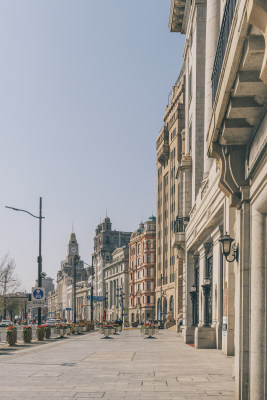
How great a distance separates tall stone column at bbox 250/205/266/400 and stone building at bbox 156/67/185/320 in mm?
73931

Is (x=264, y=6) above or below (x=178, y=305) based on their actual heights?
above

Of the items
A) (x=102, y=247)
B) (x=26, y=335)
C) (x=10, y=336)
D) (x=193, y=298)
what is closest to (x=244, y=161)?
(x=10, y=336)

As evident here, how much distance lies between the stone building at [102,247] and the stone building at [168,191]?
2788 inches

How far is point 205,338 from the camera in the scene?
2672 cm

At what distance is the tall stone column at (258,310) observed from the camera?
964cm

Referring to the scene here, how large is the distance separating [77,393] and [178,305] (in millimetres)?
59880

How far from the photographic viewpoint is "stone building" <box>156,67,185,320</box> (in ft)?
303

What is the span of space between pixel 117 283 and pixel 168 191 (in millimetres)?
→ 57882

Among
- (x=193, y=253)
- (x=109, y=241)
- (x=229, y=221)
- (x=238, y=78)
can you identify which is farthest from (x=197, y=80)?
(x=109, y=241)

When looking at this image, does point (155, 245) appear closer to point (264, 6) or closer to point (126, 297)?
point (126, 297)

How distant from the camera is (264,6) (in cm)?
561

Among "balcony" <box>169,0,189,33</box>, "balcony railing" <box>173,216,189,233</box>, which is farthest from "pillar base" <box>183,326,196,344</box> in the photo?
"balcony" <box>169,0,189,33</box>

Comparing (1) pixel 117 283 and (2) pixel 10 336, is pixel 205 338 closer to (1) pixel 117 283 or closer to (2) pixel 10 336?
(2) pixel 10 336

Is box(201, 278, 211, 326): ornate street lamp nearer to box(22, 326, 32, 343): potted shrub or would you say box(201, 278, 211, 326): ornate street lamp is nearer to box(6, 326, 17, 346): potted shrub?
box(6, 326, 17, 346): potted shrub
